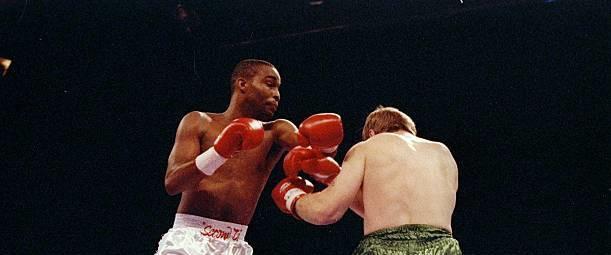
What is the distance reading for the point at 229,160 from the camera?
228cm

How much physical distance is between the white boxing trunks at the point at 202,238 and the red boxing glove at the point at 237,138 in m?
0.33

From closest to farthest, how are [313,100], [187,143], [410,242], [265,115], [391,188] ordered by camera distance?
[410,242] < [391,188] < [187,143] < [265,115] < [313,100]

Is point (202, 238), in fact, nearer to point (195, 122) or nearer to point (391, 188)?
point (195, 122)

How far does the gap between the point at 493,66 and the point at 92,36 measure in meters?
2.98

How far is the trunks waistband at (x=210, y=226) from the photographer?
6.90ft

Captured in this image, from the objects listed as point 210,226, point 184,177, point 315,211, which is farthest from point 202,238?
point 315,211

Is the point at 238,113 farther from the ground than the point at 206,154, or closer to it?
farther from the ground

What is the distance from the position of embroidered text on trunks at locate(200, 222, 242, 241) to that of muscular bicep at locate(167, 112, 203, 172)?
0.95 feet

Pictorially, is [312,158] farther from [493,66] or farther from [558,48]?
[558,48]

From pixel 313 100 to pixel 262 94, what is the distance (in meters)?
1.63

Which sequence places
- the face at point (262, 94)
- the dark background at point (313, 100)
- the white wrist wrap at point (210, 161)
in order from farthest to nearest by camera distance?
1. the dark background at point (313, 100)
2. the face at point (262, 94)
3. the white wrist wrap at point (210, 161)

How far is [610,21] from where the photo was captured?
3.52 m

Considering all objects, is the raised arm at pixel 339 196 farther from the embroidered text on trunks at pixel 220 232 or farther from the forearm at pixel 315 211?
the embroidered text on trunks at pixel 220 232

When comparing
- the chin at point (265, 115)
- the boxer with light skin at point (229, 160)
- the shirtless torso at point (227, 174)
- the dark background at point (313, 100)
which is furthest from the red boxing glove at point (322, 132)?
the dark background at point (313, 100)
